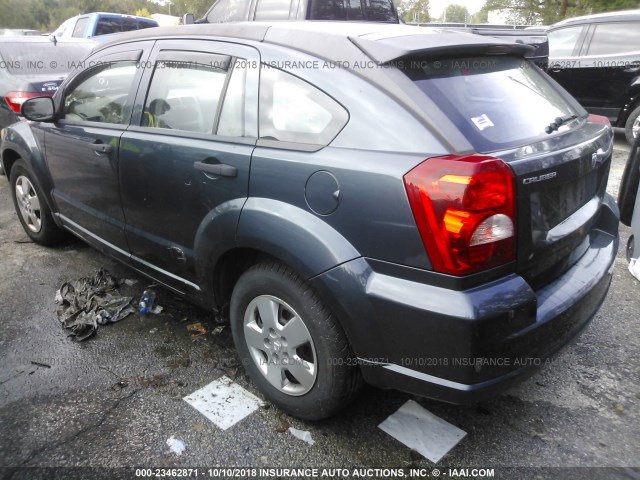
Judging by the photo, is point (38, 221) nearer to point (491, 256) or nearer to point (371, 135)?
point (371, 135)

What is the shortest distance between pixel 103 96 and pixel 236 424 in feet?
7.50

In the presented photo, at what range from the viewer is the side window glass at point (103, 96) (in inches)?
122

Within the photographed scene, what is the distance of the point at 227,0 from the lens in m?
6.91

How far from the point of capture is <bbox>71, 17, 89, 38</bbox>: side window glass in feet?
39.2

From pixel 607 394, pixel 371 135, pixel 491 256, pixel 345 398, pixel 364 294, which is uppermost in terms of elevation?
pixel 371 135

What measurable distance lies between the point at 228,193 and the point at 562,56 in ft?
25.8

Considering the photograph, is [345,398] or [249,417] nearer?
[345,398]

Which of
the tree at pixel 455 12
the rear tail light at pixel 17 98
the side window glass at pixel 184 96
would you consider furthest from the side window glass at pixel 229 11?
the tree at pixel 455 12

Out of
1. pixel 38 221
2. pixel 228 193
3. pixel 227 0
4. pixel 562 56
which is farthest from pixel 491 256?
pixel 562 56

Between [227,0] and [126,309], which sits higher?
[227,0]

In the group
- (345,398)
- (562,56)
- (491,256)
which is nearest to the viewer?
(491,256)

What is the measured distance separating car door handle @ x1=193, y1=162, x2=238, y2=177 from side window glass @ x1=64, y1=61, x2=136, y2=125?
90cm

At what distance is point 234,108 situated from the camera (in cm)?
243

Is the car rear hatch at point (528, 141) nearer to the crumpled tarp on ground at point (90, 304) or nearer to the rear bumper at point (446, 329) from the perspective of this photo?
the rear bumper at point (446, 329)
